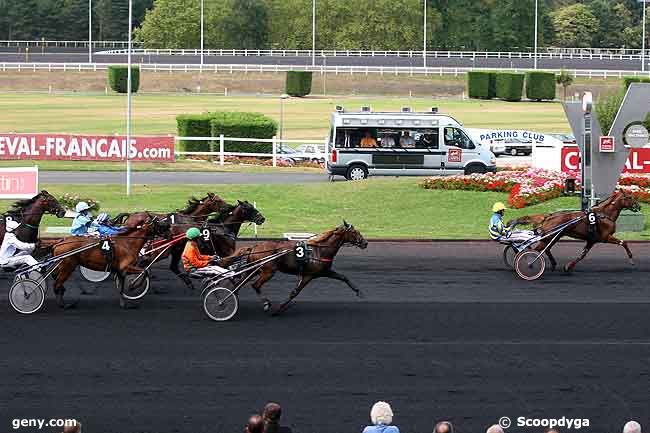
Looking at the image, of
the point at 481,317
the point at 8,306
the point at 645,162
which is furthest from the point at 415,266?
the point at 645,162

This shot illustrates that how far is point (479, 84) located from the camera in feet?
252

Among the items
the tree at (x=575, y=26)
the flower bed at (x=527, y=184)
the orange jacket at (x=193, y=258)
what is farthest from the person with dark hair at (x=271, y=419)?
the tree at (x=575, y=26)

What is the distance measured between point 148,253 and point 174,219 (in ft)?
3.47

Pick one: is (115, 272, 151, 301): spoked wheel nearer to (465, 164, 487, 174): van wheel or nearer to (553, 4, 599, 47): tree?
(465, 164, 487, 174): van wheel

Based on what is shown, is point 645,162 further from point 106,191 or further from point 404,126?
point 106,191

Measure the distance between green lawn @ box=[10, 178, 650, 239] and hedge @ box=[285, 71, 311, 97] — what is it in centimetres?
4606

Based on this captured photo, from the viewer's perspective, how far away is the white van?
35000 mm

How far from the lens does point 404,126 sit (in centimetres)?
3503

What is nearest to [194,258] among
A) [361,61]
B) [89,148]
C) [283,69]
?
[89,148]

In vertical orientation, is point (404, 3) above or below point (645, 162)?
above

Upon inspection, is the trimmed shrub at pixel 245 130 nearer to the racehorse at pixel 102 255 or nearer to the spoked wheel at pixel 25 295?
the racehorse at pixel 102 255

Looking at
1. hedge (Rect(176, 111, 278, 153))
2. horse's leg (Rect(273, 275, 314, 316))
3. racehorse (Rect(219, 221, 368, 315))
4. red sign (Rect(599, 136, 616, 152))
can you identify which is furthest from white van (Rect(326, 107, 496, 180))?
racehorse (Rect(219, 221, 368, 315))

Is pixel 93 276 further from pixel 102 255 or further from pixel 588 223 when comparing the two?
pixel 588 223

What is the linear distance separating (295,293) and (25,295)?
12.1ft
